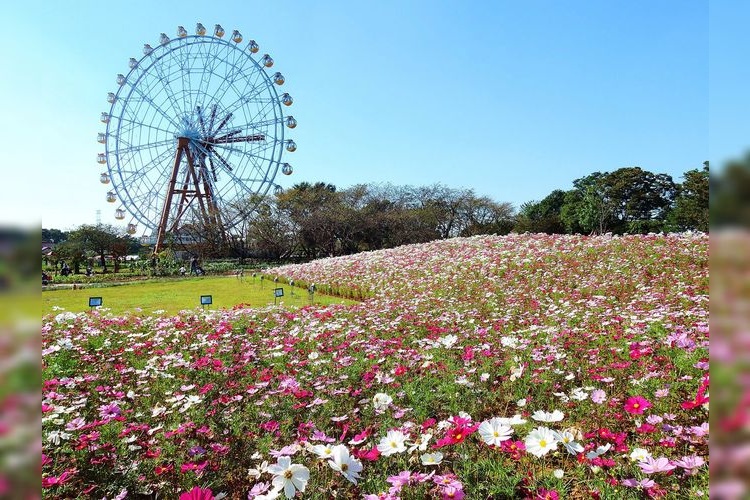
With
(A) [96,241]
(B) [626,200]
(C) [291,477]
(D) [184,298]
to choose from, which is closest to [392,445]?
(C) [291,477]

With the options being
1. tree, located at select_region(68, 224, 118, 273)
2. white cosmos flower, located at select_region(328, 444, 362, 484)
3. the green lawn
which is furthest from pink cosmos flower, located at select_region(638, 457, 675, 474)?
tree, located at select_region(68, 224, 118, 273)

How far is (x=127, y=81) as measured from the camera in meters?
23.7

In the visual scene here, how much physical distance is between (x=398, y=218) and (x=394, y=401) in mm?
28784

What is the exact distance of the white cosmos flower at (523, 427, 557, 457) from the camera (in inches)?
67.1

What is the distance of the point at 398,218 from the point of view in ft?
104

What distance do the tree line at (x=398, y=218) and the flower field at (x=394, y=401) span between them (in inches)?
832

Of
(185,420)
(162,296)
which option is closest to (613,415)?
(185,420)

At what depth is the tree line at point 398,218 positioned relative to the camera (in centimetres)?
2769

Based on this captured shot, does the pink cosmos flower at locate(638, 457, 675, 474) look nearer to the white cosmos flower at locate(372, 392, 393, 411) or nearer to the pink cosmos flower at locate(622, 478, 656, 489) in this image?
the pink cosmos flower at locate(622, 478, 656, 489)

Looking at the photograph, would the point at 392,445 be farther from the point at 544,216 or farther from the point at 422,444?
the point at 544,216

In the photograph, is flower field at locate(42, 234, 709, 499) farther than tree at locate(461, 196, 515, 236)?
No

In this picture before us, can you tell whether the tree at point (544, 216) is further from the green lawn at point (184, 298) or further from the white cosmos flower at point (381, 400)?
the white cosmos flower at point (381, 400)
